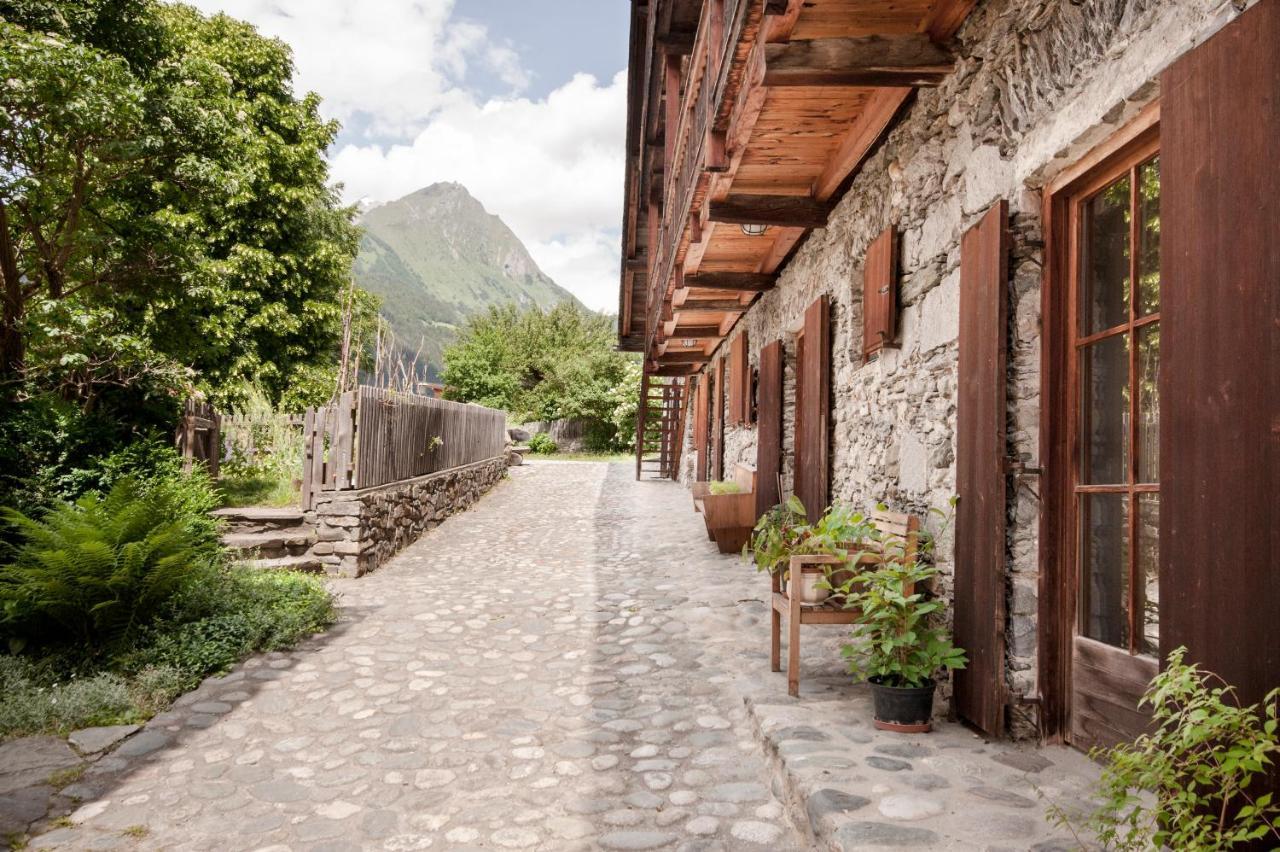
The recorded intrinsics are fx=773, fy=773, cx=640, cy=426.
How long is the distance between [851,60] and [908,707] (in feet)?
9.38

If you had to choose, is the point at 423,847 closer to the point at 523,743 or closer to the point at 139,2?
the point at 523,743

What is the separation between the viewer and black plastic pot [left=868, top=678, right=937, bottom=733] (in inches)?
126

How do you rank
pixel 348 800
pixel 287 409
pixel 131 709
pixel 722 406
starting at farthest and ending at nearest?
pixel 287 409
pixel 722 406
pixel 131 709
pixel 348 800

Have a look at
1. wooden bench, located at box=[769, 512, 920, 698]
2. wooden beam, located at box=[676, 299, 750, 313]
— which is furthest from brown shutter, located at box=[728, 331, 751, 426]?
wooden bench, located at box=[769, 512, 920, 698]

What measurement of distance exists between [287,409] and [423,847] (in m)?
16.0

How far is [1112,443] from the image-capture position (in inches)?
108

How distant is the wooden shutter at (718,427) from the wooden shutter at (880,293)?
7438mm

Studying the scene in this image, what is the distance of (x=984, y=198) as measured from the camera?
335 cm

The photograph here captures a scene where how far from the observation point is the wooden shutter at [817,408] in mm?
5762

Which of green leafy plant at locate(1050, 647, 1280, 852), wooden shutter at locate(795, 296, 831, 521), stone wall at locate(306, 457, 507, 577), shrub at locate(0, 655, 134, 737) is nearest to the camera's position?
green leafy plant at locate(1050, 647, 1280, 852)

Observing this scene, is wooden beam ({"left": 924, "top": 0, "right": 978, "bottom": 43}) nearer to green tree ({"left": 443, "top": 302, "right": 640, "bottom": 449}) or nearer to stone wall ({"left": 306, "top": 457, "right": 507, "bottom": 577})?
stone wall ({"left": 306, "top": 457, "right": 507, "bottom": 577})

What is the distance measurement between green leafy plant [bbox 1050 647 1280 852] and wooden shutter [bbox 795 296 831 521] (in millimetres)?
3665

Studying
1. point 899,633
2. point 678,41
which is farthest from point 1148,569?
point 678,41

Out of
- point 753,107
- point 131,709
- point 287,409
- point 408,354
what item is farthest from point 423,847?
point 408,354
